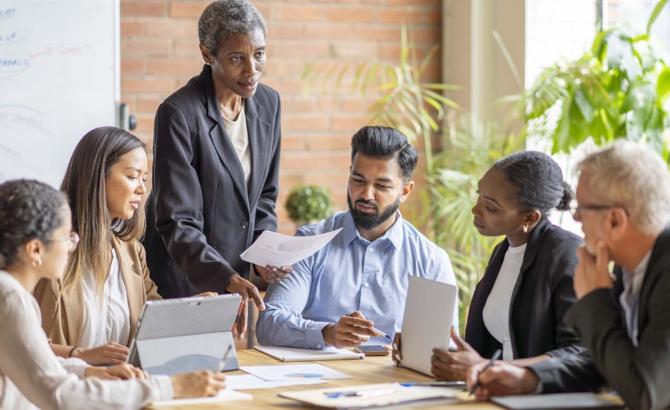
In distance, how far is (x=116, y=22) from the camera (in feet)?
14.7

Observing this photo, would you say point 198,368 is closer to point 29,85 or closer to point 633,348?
point 633,348

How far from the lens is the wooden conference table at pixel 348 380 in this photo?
Answer: 90.8 inches

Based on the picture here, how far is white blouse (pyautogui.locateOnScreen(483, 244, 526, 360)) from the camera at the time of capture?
280 cm

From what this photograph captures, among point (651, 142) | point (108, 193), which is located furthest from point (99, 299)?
point (651, 142)

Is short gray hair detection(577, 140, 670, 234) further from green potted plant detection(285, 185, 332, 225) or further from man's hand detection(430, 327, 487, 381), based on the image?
green potted plant detection(285, 185, 332, 225)

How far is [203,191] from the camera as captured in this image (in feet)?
11.1

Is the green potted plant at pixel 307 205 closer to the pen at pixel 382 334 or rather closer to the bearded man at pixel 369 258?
the bearded man at pixel 369 258

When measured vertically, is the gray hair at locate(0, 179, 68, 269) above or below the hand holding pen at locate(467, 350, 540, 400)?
above

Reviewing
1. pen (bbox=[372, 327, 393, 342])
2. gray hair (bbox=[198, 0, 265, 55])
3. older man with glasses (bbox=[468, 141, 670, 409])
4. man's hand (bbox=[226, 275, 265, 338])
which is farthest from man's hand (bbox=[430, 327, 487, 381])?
gray hair (bbox=[198, 0, 265, 55])

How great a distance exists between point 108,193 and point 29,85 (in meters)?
1.54

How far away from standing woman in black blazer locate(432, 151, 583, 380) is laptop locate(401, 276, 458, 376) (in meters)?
0.05

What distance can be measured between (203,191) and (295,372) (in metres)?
0.89

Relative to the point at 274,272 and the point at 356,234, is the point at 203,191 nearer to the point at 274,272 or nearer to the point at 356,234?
the point at 274,272

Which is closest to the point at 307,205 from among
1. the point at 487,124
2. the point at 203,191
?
the point at 487,124
